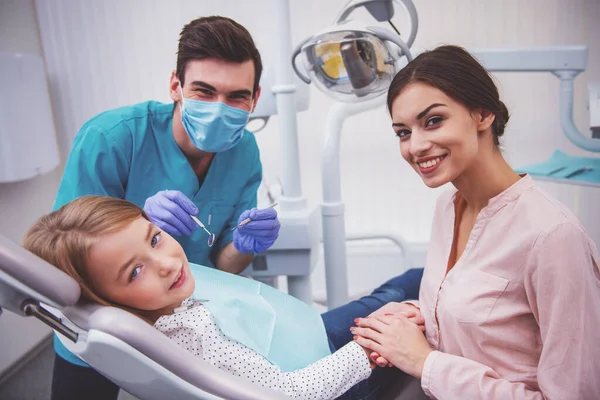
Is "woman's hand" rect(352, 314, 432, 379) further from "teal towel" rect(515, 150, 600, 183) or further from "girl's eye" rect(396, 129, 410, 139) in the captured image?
"teal towel" rect(515, 150, 600, 183)

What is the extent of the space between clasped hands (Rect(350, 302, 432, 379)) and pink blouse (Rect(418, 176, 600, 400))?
0.03m

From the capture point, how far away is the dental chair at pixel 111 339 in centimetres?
58

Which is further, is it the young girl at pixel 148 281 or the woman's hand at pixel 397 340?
the woman's hand at pixel 397 340

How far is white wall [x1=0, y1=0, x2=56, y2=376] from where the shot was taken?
69.1 inches

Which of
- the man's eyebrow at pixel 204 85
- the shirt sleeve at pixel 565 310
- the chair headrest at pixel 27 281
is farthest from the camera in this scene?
the man's eyebrow at pixel 204 85

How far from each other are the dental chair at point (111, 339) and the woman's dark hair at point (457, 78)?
2.00ft

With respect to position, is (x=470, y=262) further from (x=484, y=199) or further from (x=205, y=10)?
(x=205, y=10)

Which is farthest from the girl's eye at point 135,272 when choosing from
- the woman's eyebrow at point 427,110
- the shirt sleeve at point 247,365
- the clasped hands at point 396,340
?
the woman's eyebrow at point 427,110

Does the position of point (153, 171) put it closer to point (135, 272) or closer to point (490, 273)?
point (135, 272)

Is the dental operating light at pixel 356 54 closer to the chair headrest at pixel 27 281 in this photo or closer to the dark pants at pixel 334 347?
the dark pants at pixel 334 347

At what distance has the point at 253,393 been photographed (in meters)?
0.65

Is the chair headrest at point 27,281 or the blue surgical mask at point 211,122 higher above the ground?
the blue surgical mask at point 211,122

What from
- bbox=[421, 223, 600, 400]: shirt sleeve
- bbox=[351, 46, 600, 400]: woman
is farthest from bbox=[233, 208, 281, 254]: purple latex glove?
bbox=[421, 223, 600, 400]: shirt sleeve

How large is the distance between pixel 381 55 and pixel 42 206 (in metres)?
1.67
